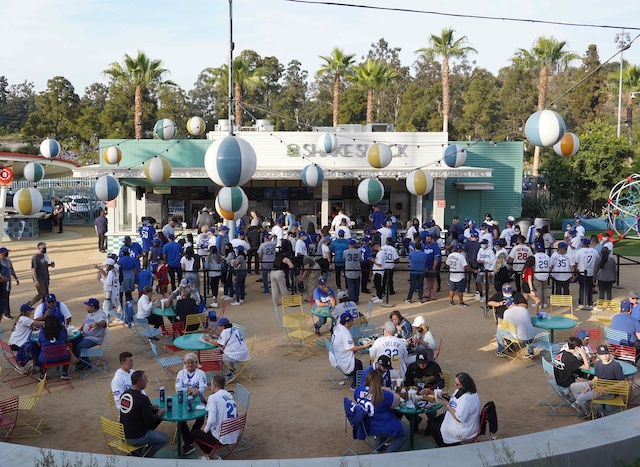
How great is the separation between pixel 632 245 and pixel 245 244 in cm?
1574

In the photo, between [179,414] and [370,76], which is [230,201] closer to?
[179,414]

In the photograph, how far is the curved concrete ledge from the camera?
6.27 metres

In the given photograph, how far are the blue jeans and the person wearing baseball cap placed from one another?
3.69m

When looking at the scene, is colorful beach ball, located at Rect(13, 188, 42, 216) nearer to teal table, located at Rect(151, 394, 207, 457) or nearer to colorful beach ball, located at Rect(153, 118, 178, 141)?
colorful beach ball, located at Rect(153, 118, 178, 141)

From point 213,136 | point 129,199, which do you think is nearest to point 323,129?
point 213,136

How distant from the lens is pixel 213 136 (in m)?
23.1

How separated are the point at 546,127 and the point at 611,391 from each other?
675cm

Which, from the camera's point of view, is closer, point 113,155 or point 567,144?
point 567,144

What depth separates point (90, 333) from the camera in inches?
418

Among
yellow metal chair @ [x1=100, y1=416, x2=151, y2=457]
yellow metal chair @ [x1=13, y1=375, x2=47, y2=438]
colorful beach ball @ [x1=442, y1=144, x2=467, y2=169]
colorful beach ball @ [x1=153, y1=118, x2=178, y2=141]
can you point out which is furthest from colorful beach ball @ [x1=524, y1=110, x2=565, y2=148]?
colorful beach ball @ [x1=153, y1=118, x2=178, y2=141]

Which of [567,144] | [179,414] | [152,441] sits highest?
[567,144]

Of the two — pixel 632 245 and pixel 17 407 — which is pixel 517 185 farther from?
pixel 17 407

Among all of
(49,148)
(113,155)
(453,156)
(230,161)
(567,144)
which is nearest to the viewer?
(230,161)

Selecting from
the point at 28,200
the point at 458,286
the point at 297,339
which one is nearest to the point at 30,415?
the point at 297,339
